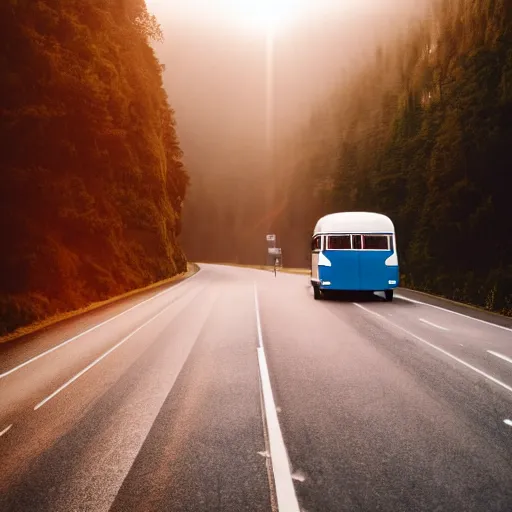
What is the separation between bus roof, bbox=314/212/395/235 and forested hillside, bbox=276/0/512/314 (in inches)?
190

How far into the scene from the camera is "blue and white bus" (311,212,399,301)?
18.4 meters

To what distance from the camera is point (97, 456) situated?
189 inches

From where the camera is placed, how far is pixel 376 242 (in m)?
18.6

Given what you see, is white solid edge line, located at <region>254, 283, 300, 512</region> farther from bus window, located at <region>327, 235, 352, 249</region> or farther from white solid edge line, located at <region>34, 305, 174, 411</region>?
bus window, located at <region>327, 235, 352, 249</region>

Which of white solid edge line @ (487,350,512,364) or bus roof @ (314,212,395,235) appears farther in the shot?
bus roof @ (314,212,395,235)

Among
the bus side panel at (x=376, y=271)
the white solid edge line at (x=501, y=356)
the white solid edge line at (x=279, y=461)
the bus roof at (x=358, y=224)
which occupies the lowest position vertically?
the white solid edge line at (x=501, y=356)

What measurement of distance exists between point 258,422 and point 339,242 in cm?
1371

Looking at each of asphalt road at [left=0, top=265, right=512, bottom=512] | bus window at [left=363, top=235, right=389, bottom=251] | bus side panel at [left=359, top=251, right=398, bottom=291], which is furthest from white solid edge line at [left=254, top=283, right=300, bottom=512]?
bus window at [left=363, top=235, right=389, bottom=251]

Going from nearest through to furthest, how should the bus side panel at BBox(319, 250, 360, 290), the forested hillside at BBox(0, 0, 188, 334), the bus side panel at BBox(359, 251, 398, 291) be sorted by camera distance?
the forested hillside at BBox(0, 0, 188, 334)
the bus side panel at BBox(359, 251, 398, 291)
the bus side panel at BBox(319, 250, 360, 290)

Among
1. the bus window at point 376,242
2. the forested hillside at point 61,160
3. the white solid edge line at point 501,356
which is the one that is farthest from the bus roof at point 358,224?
the forested hillside at point 61,160

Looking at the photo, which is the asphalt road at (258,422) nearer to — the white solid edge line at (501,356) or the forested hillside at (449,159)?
the white solid edge line at (501,356)

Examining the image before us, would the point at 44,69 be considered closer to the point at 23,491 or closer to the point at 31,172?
the point at 31,172

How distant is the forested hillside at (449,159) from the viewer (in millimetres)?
33062

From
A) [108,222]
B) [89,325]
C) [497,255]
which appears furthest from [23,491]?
[497,255]
